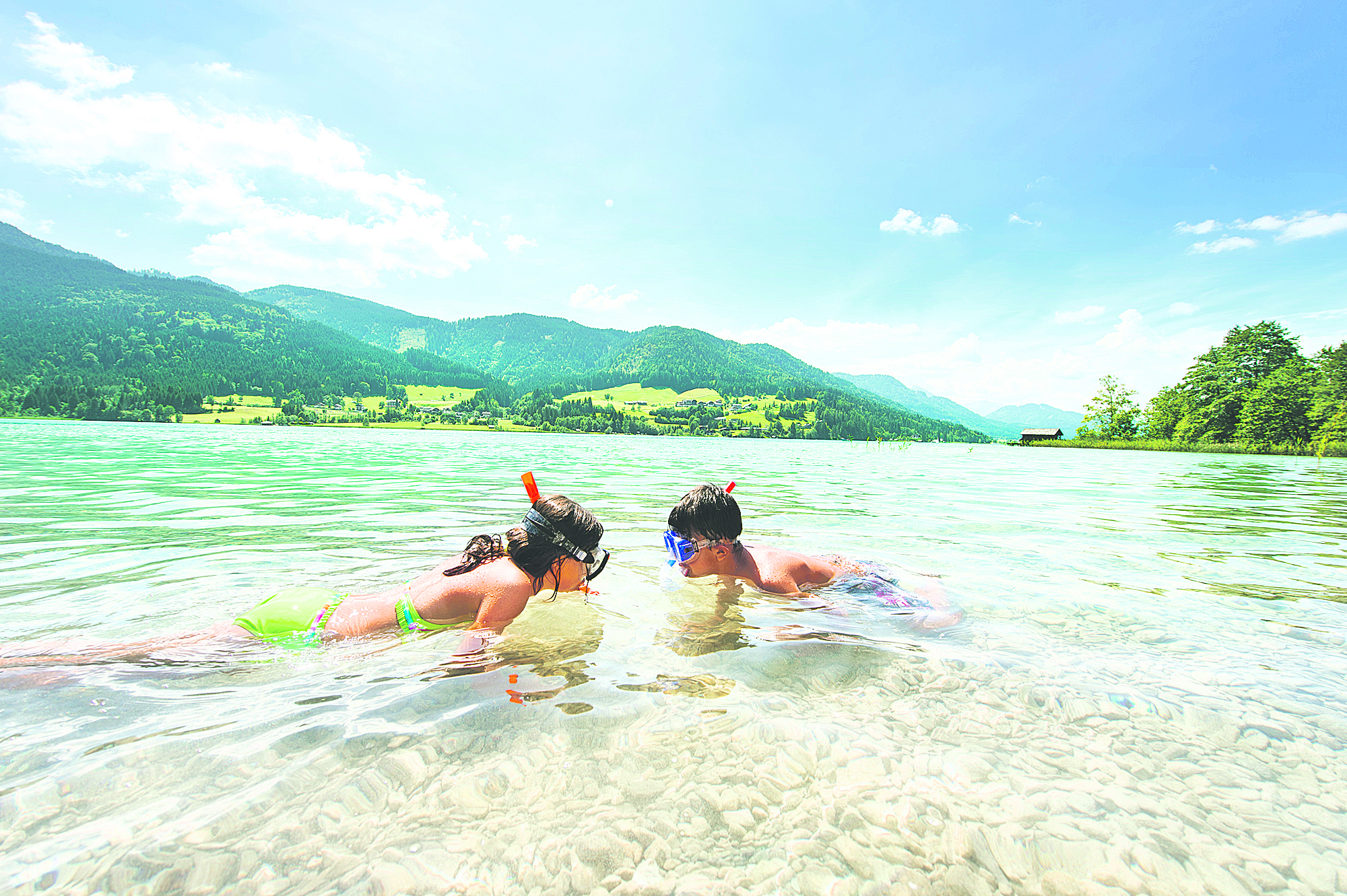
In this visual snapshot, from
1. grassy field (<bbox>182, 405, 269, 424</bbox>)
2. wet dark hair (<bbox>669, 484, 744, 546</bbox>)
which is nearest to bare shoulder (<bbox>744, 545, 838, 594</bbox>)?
wet dark hair (<bbox>669, 484, 744, 546</bbox>)

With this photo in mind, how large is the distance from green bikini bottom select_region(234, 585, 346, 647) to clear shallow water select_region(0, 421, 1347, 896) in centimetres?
25

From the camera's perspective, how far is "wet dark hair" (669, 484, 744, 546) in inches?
224

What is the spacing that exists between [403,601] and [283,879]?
10.2 feet

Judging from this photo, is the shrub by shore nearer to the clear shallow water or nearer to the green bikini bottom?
the clear shallow water

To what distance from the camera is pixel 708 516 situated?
570 cm

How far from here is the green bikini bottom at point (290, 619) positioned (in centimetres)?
473

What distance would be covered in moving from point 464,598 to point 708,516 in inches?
97.0

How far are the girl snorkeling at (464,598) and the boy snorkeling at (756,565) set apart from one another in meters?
1.09

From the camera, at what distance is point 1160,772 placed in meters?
2.99

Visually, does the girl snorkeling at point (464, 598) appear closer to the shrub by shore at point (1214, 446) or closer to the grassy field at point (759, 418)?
the shrub by shore at point (1214, 446)

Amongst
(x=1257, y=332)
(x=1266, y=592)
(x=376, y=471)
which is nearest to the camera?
(x=1266, y=592)

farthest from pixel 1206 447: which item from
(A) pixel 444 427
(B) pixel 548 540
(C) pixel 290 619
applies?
(A) pixel 444 427

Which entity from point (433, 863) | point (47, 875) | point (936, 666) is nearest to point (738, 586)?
point (936, 666)

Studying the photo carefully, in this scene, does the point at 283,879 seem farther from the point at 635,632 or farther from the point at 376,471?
the point at 376,471
